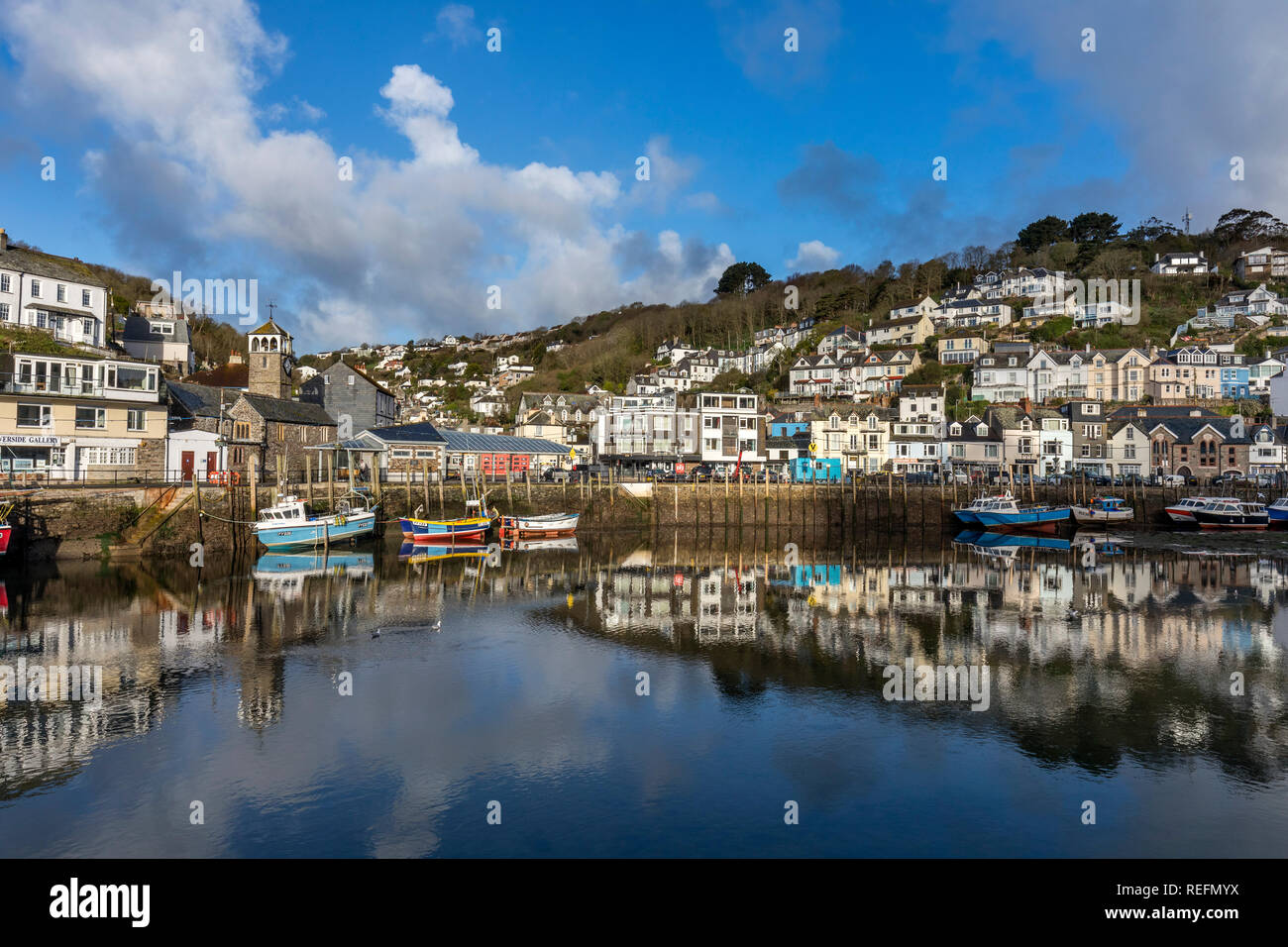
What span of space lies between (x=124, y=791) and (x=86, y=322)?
5046 cm

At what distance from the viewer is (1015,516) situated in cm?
5256

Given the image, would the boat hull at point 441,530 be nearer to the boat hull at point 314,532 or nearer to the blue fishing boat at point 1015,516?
the boat hull at point 314,532

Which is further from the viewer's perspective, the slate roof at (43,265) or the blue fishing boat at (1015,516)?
the blue fishing boat at (1015,516)

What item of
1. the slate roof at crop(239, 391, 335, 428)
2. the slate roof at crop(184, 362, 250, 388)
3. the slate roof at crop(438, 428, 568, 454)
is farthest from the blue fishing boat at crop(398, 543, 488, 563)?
the slate roof at crop(184, 362, 250, 388)

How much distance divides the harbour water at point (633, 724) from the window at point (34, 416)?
11.5 meters

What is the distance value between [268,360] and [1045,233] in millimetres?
118204

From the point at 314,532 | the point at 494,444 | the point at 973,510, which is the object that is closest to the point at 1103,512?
the point at 973,510

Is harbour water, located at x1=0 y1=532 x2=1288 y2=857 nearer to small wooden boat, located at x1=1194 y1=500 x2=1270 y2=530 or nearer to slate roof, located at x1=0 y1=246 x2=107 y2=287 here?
slate roof, located at x1=0 y1=246 x2=107 y2=287

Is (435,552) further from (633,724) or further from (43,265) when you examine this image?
(43,265)

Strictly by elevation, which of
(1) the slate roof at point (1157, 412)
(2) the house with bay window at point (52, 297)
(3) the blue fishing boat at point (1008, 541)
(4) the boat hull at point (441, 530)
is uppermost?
(2) the house with bay window at point (52, 297)

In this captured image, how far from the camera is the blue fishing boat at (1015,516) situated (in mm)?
52625

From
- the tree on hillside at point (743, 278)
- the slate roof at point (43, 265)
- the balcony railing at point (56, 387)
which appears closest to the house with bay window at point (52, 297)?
the slate roof at point (43, 265)
